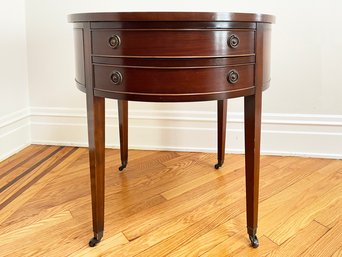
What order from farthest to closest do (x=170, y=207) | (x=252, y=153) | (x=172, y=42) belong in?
1. (x=170, y=207)
2. (x=252, y=153)
3. (x=172, y=42)

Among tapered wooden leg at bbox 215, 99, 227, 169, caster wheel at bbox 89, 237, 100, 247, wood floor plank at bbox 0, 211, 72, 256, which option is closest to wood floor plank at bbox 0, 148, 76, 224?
wood floor plank at bbox 0, 211, 72, 256

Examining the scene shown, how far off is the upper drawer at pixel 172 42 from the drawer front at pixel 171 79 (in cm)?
4

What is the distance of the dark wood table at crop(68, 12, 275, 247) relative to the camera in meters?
0.83

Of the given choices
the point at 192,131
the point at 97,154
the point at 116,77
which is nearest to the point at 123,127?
the point at 192,131

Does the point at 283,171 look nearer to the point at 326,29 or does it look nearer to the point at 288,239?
the point at 288,239

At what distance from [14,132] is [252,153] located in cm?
142

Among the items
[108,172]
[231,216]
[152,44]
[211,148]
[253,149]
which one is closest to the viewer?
[152,44]

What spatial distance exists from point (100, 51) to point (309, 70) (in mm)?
1236

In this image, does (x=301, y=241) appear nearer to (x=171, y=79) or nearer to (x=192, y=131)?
(x=171, y=79)

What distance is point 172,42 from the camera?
32.7 inches

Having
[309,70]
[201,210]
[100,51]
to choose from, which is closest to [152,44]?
[100,51]

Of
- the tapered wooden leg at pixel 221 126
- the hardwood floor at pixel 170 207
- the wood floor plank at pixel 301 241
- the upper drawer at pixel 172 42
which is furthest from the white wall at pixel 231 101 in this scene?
the upper drawer at pixel 172 42

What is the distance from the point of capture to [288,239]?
1062 mm

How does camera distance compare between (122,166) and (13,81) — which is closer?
(122,166)
